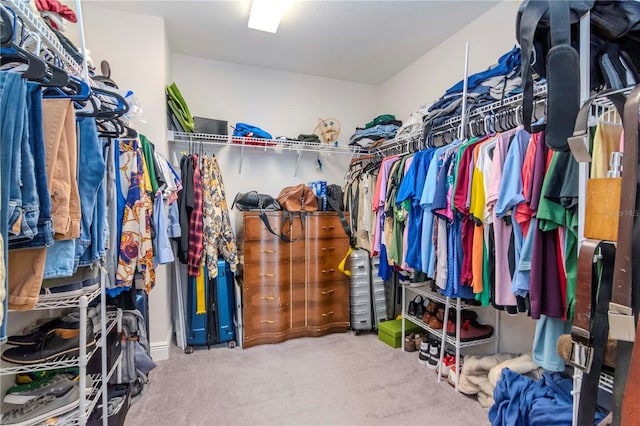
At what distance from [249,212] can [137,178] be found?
1.05m

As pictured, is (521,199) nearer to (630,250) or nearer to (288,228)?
(630,250)

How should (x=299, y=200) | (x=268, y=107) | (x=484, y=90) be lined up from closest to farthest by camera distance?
(x=484, y=90)
(x=299, y=200)
(x=268, y=107)

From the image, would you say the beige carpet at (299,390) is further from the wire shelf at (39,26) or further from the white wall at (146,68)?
the wire shelf at (39,26)

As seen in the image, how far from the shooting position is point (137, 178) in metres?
1.71

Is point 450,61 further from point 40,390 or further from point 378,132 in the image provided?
point 40,390

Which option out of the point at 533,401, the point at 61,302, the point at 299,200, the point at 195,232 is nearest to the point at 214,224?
the point at 195,232

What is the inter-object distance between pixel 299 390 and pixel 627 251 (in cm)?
189

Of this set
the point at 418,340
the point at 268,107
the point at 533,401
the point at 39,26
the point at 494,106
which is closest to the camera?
the point at 39,26

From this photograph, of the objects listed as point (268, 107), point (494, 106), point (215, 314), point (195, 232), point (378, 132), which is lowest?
point (215, 314)

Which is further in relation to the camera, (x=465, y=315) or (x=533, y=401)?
(x=465, y=315)

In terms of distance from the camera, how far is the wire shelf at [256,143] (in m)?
2.79

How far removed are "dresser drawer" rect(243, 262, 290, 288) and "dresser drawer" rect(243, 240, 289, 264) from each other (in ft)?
0.12

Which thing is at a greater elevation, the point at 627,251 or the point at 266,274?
the point at 627,251

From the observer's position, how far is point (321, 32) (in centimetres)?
263
